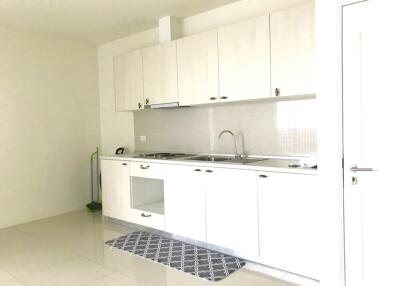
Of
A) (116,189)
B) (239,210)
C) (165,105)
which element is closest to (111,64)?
(165,105)

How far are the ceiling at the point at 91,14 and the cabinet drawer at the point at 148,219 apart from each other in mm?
2278

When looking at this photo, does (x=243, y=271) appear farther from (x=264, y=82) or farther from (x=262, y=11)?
(x=262, y=11)

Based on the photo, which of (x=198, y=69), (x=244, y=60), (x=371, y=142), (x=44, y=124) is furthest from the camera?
(x=44, y=124)

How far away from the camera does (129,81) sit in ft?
13.9

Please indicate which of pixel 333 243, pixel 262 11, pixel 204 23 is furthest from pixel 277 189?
pixel 204 23

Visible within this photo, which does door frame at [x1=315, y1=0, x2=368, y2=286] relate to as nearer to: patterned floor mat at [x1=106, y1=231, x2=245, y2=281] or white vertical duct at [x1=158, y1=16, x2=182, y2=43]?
patterned floor mat at [x1=106, y1=231, x2=245, y2=281]

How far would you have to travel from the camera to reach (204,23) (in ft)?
12.5

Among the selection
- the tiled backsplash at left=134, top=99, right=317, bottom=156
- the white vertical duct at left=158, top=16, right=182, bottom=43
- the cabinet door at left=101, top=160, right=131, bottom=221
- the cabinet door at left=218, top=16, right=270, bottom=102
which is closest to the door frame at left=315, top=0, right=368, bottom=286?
the cabinet door at left=218, top=16, right=270, bottom=102

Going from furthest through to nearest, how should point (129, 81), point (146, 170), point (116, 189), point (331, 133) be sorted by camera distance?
point (129, 81), point (116, 189), point (146, 170), point (331, 133)

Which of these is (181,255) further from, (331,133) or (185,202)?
(331,133)

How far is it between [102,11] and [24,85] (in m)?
1.56

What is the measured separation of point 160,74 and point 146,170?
113cm

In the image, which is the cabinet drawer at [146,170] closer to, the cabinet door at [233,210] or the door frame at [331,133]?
the cabinet door at [233,210]

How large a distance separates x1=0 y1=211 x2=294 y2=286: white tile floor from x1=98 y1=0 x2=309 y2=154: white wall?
145 cm
